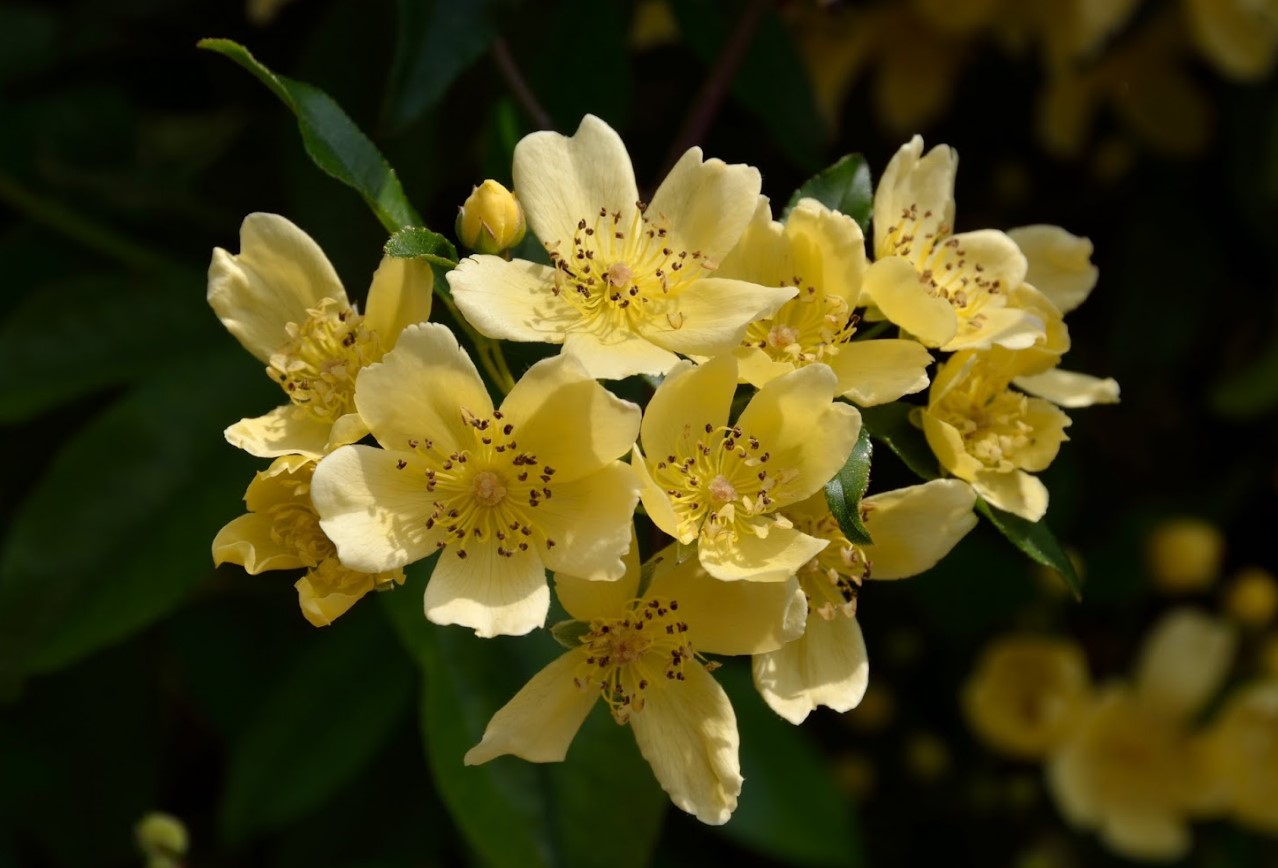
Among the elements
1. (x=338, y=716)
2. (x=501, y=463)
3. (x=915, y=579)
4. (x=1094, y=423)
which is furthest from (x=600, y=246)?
(x=1094, y=423)

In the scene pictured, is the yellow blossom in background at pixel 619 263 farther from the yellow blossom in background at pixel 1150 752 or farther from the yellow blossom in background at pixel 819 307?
the yellow blossom in background at pixel 1150 752

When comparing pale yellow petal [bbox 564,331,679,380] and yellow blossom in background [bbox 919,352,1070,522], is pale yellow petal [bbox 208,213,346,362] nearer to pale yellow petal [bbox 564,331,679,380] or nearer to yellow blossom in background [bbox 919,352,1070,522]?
pale yellow petal [bbox 564,331,679,380]

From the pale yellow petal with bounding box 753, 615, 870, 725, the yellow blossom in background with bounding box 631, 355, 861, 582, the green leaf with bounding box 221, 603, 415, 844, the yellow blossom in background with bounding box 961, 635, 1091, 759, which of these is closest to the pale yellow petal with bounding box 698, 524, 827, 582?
the yellow blossom in background with bounding box 631, 355, 861, 582

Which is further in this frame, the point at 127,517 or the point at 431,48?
the point at 127,517

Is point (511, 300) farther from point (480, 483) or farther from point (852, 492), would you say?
point (852, 492)

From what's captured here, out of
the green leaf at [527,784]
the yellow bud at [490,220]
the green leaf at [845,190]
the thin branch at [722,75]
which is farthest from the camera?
the thin branch at [722,75]

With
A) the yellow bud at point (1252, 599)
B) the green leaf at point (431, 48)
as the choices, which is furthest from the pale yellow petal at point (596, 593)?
the yellow bud at point (1252, 599)

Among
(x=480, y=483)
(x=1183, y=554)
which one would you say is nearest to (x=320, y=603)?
(x=480, y=483)
